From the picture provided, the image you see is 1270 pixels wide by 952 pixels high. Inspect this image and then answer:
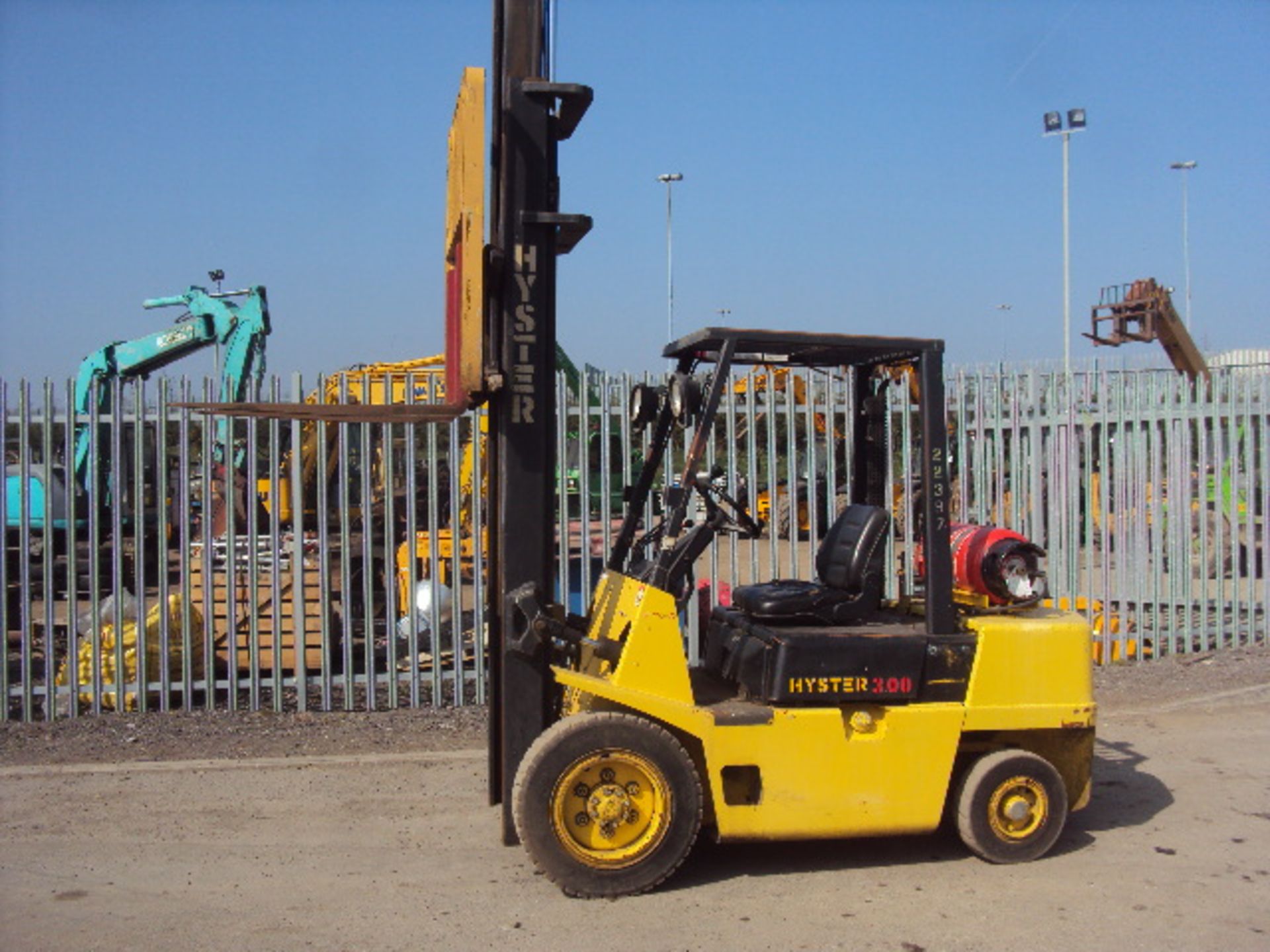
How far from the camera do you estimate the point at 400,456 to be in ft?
33.1

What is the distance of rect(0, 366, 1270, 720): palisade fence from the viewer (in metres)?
8.55

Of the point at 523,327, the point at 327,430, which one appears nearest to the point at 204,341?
the point at 327,430

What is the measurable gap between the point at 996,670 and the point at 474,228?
3014 mm

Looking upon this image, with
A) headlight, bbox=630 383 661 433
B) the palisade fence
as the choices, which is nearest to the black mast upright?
headlight, bbox=630 383 661 433

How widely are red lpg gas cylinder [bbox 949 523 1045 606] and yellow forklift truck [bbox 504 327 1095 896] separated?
0.51 ft

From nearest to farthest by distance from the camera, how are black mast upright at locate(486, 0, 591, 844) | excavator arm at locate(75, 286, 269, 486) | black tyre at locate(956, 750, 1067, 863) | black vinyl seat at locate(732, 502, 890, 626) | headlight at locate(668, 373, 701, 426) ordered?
headlight at locate(668, 373, 701, 426), black tyre at locate(956, 750, 1067, 863), black vinyl seat at locate(732, 502, 890, 626), black mast upright at locate(486, 0, 591, 844), excavator arm at locate(75, 286, 269, 486)

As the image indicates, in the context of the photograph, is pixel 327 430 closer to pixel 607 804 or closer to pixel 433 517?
pixel 433 517

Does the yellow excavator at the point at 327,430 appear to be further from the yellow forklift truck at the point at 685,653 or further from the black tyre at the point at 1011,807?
the black tyre at the point at 1011,807

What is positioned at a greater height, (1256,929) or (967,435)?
(967,435)

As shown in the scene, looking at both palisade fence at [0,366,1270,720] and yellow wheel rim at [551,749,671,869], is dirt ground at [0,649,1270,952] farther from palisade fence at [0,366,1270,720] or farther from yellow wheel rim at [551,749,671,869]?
palisade fence at [0,366,1270,720]

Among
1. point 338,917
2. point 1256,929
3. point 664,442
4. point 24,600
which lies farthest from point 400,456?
point 1256,929

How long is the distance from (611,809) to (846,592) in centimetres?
149

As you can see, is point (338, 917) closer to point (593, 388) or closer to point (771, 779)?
point (771, 779)

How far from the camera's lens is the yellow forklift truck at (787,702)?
5.20 meters
